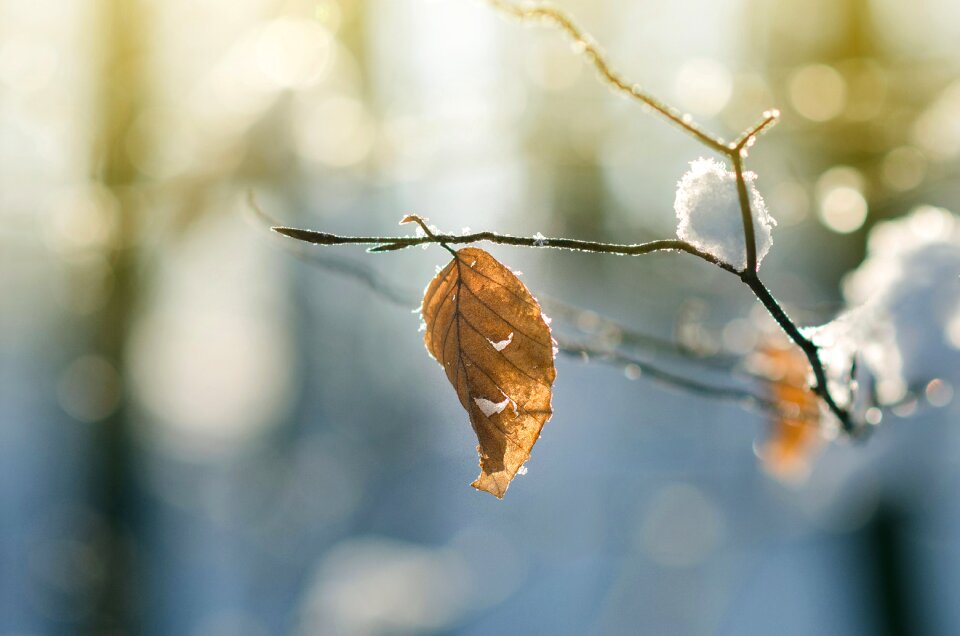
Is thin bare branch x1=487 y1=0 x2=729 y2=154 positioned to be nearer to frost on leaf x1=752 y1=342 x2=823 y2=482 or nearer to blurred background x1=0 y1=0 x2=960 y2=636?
blurred background x1=0 y1=0 x2=960 y2=636

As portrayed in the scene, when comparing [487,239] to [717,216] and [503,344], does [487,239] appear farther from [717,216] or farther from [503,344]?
[717,216]

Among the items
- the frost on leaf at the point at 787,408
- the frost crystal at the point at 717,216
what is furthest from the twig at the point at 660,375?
the frost crystal at the point at 717,216

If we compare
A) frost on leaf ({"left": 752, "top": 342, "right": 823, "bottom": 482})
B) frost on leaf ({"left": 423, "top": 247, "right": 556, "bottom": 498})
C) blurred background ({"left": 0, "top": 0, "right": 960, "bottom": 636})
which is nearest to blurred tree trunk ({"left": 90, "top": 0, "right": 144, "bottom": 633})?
blurred background ({"left": 0, "top": 0, "right": 960, "bottom": 636})

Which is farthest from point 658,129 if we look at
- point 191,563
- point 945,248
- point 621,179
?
point 191,563

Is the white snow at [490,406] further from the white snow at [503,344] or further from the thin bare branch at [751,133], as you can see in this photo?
the thin bare branch at [751,133]

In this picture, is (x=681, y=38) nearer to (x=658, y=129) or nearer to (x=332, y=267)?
(x=658, y=129)

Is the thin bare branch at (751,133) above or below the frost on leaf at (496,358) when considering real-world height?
above

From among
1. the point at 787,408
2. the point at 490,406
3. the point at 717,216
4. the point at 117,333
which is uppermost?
the point at 117,333

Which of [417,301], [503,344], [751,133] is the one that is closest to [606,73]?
[751,133]
